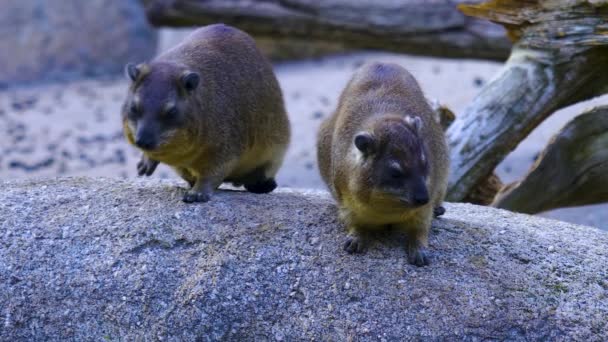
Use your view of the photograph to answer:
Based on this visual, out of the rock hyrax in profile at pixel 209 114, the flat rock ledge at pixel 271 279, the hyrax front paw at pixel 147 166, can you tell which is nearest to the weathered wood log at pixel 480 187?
the rock hyrax in profile at pixel 209 114

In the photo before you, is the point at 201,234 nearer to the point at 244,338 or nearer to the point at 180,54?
the point at 244,338

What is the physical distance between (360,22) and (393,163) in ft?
19.3

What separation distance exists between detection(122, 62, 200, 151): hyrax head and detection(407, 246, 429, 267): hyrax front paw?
207 cm

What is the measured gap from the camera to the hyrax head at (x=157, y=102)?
6340mm

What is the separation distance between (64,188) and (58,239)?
2.83ft

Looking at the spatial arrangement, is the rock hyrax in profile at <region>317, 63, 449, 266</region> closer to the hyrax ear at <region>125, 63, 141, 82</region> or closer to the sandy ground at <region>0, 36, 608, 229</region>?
the hyrax ear at <region>125, 63, 141, 82</region>

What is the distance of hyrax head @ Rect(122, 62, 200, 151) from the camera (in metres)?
6.34

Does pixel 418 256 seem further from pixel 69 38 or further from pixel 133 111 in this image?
pixel 69 38

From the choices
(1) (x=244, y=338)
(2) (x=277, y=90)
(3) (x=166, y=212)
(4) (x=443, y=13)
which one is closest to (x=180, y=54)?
(2) (x=277, y=90)

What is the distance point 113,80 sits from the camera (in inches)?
832

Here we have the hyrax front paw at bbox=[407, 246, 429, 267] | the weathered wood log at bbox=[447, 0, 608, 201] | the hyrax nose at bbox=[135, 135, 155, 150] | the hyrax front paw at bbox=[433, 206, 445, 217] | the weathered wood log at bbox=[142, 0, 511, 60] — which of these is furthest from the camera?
the weathered wood log at bbox=[142, 0, 511, 60]

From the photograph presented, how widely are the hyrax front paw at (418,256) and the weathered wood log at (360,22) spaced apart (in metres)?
5.55

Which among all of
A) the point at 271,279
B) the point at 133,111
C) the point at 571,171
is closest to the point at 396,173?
the point at 271,279

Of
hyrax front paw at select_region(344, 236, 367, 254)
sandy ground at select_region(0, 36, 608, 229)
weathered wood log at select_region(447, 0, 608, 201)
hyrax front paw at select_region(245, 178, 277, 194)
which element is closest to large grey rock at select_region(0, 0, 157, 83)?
sandy ground at select_region(0, 36, 608, 229)
